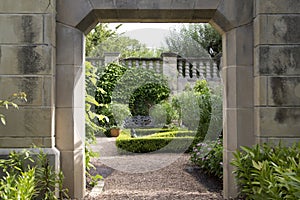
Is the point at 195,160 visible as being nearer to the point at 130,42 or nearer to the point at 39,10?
the point at 39,10

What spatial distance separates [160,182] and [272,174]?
111 inches

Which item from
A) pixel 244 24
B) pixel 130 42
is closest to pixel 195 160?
pixel 244 24

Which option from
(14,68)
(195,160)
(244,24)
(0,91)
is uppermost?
(244,24)

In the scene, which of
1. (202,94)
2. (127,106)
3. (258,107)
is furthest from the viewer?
(127,106)

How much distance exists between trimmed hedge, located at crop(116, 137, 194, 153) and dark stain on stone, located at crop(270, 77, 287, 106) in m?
4.62

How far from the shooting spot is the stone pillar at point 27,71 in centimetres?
313

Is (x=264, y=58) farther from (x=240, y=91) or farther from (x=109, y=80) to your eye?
(x=109, y=80)

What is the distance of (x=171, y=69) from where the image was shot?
9656 millimetres

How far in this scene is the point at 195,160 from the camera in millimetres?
6027

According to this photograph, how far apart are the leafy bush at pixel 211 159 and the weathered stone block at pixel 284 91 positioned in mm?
1569

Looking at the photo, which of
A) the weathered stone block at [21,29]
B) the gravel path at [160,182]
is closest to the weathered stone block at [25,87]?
the weathered stone block at [21,29]

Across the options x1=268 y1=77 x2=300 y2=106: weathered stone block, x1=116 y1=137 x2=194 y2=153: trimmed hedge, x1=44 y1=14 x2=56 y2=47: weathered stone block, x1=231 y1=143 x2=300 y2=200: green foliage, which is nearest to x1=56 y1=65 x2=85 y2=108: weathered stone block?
x1=44 y1=14 x2=56 y2=47: weathered stone block

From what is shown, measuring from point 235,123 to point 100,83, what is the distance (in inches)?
288

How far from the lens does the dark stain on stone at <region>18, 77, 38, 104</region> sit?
314 centimetres
